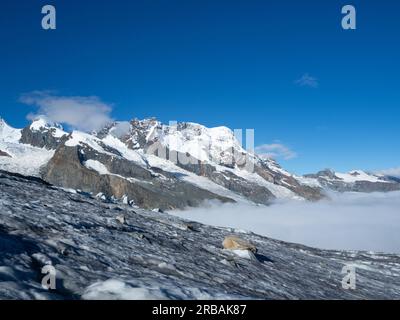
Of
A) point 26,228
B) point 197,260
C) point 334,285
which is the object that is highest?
point 26,228

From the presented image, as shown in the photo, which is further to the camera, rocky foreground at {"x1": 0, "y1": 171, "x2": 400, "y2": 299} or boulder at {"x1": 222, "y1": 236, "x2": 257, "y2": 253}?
boulder at {"x1": 222, "y1": 236, "x2": 257, "y2": 253}

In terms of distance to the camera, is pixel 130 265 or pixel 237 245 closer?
pixel 130 265

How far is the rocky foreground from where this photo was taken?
37.3ft

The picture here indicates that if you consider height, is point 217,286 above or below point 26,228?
below

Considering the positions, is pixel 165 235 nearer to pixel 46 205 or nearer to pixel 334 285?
pixel 46 205

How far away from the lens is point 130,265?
1527 centimetres

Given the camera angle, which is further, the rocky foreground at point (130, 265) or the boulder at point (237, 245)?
the boulder at point (237, 245)

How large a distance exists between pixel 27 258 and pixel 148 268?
4273 millimetres

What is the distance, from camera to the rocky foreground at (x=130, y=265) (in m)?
11.4
